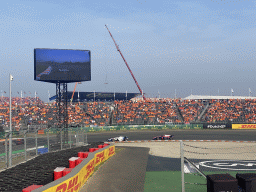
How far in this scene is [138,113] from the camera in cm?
6481

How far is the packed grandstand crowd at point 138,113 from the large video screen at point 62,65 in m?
24.1

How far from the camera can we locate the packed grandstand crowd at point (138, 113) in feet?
196

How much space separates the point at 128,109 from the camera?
2682 inches

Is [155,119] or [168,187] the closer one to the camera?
[168,187]

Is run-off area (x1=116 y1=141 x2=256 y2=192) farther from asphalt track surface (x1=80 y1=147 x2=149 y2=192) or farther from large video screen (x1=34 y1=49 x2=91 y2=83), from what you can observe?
large video screen (x1=34 y1=49 x2=91 y2=83)

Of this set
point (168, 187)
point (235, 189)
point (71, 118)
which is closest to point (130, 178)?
point (168, 187)

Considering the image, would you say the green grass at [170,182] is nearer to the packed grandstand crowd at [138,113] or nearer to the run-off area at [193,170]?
the run-off area at [193,170]

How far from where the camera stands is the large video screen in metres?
34.4

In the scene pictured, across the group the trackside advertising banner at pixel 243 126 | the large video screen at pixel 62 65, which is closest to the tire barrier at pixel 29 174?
the large video screen at pixel 62 65

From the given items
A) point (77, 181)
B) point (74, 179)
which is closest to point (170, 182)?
point (77, 181)

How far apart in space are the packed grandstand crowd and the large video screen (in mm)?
24111

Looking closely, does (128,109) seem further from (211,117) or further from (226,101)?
(226,101)

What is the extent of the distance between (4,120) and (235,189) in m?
56.2

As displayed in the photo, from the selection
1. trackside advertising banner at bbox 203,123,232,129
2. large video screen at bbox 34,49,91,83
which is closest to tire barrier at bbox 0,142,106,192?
large video screen at bbox 34,49,91,83
